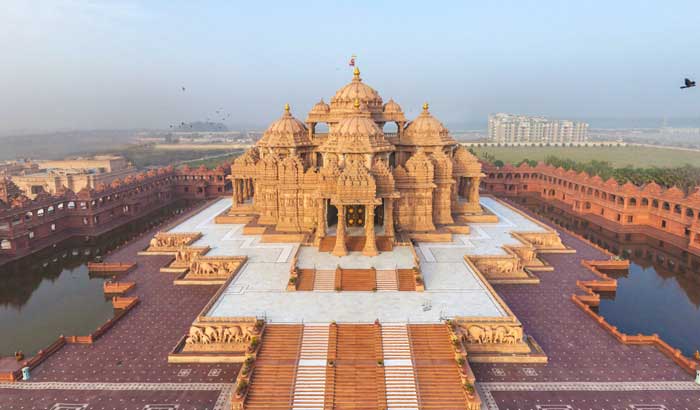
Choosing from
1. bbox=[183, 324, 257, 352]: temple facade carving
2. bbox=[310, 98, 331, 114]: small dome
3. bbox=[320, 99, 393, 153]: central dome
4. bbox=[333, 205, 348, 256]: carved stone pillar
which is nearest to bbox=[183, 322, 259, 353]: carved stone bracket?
bbox=[183, 324, 257, 352]: temple facade carving

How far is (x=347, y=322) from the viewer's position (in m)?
21.5

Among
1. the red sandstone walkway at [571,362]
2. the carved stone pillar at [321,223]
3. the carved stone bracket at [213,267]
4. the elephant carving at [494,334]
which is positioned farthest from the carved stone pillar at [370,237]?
the elephant carving at [494,334]

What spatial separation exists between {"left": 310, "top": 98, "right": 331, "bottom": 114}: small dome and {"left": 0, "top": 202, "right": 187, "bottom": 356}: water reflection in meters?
24.1

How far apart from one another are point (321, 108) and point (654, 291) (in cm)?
3398

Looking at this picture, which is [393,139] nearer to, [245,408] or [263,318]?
[263,318]

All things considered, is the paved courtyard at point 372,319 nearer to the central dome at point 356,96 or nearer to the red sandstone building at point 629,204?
the central dome at point 356,96

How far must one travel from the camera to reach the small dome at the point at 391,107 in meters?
43.8

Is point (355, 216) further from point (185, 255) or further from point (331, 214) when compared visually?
point (185, 255)

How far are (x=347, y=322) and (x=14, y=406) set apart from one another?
48.7ft


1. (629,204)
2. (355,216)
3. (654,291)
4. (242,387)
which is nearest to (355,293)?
(242,387)

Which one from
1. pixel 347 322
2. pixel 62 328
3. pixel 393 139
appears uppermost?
pixel 393 139

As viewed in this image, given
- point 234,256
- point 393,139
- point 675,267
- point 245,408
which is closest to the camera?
point 245,408

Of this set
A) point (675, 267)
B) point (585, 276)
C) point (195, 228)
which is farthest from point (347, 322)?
point (675, 267)

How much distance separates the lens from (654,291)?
30328mm
